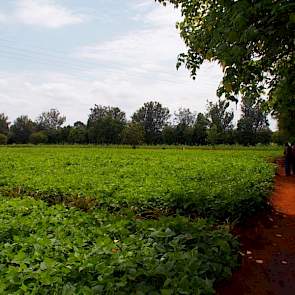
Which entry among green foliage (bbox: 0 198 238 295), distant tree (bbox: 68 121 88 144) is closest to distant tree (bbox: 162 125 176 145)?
distant tree (bbox: 68 121 88 144)

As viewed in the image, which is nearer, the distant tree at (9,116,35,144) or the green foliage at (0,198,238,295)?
the green foliage at (0,198,238,295)

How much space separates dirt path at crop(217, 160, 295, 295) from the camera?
5711 millimetres

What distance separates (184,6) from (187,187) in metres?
4.94

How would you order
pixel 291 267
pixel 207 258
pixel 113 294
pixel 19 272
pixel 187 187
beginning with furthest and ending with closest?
pixel 187 187 < pixel 291 267 < pixel 207 258 < pixel 19 272 < pixel 113 294

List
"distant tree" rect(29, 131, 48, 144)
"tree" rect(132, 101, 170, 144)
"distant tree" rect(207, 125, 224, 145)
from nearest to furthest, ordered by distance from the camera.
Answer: "distant tree" rect(207, 125, 224, 145) → "distant tree" rect(29, 131, 48, 144) → "tree" rect(132, 101, 170, 144)

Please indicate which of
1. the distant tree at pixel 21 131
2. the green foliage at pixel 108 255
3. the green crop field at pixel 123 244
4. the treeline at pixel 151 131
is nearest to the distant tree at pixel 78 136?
the treeline at pixel 151 131

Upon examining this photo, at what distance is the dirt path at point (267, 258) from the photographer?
571 cm

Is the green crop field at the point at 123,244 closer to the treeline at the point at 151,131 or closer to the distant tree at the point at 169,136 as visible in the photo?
the treeline at the point at 151,131

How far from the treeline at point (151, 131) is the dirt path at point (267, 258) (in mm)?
43570

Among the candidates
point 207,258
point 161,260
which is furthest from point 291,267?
point 161,260

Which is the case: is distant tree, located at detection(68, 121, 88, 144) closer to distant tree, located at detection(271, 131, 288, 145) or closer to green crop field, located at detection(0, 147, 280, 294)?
distant tree, located at detection(271, 131, 288, 145)

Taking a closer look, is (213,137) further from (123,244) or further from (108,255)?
(108,255)

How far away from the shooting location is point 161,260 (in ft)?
16.7

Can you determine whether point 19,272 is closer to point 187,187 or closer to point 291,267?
point 291,267
